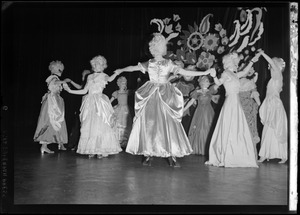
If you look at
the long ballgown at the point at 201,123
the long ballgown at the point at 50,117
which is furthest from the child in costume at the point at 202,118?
the long ballgown at the point at 50,117

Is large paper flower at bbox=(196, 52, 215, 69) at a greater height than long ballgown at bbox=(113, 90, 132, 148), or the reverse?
large paper flower at bbox=(196, 52, 215, 69)

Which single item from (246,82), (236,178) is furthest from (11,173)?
(246,82)

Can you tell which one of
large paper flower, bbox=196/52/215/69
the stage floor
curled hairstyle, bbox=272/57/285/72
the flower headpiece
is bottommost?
the stage floor

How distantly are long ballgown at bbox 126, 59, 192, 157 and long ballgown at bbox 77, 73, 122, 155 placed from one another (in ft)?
1.84

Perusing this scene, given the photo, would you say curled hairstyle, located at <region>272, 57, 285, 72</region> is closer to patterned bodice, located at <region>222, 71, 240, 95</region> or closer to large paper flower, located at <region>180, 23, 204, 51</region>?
patterned bodice, located at <region>222, 71, 240, 95</region>

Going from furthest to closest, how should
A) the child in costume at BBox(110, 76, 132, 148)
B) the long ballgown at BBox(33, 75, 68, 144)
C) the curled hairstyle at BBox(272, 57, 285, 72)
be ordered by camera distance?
the child in costume at BBox(110, 76, 132, 148)
the long ballgown at BBox(33, 75, 68, 144)
the curled hairstyle at BBox(272, 57, 285, 72)

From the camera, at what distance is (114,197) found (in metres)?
2.86

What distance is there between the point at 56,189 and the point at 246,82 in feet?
8.55

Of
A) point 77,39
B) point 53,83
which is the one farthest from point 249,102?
point 77,39

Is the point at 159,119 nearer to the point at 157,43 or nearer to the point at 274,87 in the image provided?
the point at 157,43

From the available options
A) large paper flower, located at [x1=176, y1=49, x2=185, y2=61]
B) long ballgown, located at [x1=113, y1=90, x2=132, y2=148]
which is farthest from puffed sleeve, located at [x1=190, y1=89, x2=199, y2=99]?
long ballgown, located at [x1=113, y1=90, x2=132, y2=148]

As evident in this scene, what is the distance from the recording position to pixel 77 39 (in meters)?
5.58

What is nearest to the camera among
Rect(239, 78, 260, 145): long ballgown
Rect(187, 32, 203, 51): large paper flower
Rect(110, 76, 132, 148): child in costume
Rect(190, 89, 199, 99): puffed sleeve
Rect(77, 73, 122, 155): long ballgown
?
Rect(77, 73, 122, 155): long ballgown

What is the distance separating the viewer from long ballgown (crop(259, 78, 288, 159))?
4031 millimetres
